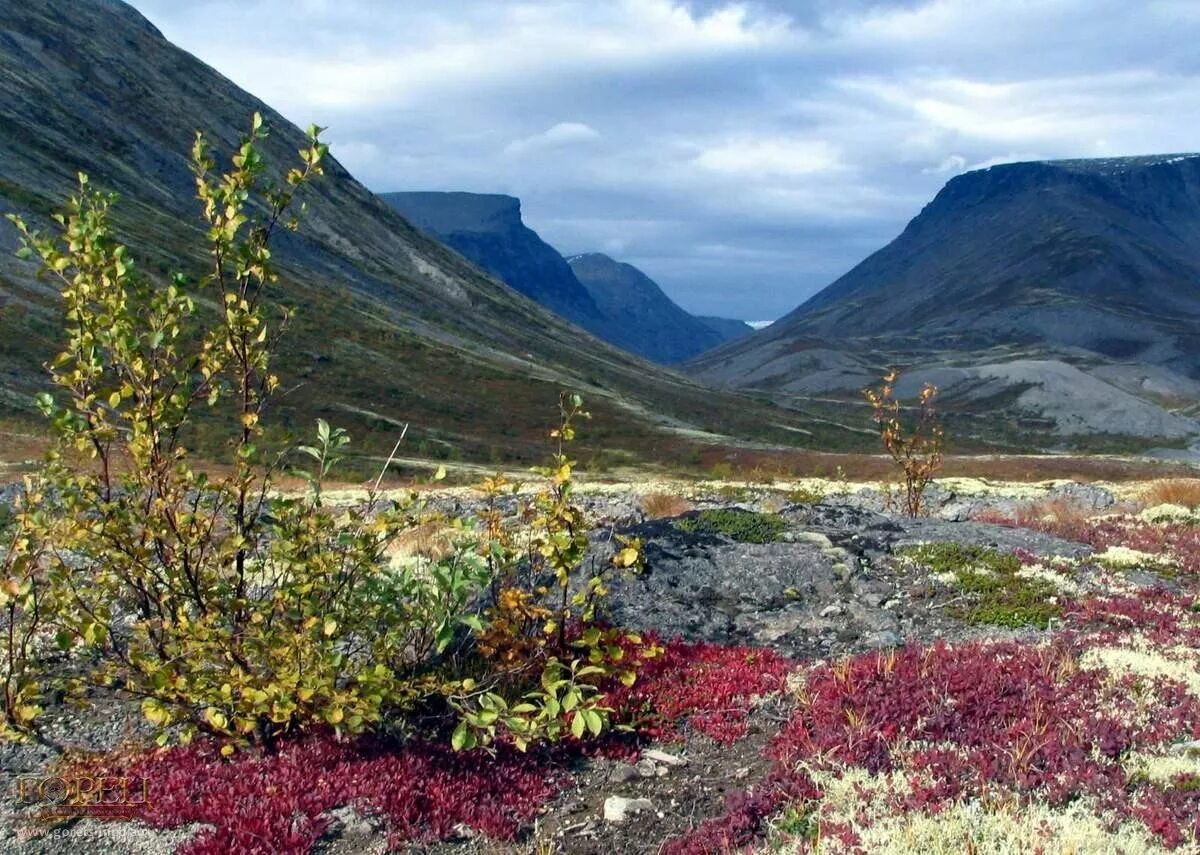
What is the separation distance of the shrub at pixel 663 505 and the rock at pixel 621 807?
15.0 meters

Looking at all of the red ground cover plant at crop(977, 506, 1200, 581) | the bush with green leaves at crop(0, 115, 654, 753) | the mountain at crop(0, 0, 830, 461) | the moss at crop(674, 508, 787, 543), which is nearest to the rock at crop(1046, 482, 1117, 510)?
the red ground cover plant at crop(977, 506, 1200, 581)

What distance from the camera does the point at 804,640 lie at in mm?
13125

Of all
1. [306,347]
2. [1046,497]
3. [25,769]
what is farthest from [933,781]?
[306,347]

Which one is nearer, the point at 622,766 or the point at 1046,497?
the point at 622,766

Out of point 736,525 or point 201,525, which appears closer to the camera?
point 201,525

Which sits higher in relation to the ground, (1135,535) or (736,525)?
(1135,535)

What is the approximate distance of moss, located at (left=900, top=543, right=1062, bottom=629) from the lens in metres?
13.9

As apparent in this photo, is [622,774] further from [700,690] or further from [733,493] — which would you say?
[733,493]

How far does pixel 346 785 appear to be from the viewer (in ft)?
26.3

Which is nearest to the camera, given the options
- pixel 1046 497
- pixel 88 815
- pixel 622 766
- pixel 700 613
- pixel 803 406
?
pixel 88 815

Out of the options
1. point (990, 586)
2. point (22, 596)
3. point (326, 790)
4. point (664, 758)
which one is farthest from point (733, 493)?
point (22, 596)

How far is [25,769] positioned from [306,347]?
9195 cm

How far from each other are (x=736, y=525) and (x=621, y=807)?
11.1 m

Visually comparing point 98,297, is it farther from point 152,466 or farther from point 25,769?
point 25,769
